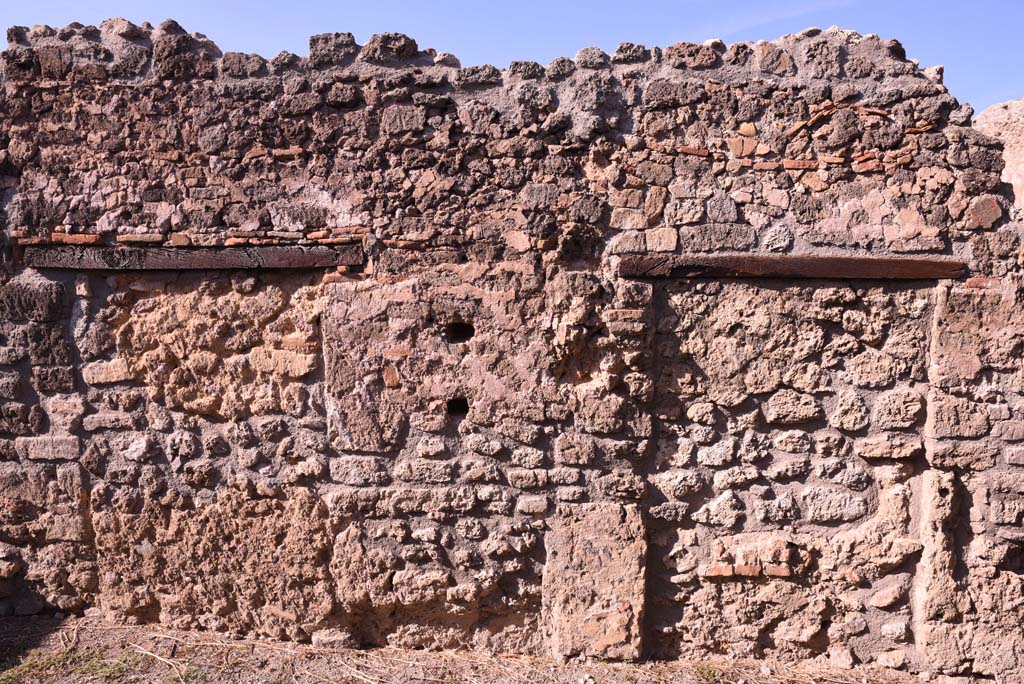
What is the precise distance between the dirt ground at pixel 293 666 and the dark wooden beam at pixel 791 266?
5.79 feet

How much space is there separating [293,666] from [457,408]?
139cm

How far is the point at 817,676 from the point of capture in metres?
3.15

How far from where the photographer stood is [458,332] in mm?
3188

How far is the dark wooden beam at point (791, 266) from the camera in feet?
9.73

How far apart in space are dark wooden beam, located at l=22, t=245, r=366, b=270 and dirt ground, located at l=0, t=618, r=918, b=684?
1.74 m

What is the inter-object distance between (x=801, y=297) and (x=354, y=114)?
6.87 ft

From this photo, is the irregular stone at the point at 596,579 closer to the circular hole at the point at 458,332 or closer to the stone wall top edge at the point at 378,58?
the circular hole at the point at 458,332

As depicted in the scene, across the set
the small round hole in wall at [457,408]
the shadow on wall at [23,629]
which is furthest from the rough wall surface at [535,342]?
the shadow on wall at [23,629]

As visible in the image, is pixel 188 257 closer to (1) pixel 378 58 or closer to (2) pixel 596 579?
(1) pixel 378 58

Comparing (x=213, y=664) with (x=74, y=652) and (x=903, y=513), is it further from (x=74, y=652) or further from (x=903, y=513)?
(x=903, y=513)

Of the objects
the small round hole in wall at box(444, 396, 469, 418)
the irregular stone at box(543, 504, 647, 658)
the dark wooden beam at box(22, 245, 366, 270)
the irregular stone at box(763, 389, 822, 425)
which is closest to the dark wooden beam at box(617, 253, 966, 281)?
the irregular stone at box(763, 389, 822, 425)

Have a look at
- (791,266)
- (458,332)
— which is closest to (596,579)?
(458,332)

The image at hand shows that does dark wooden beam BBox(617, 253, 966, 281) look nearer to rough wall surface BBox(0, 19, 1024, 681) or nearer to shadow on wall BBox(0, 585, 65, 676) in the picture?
rough wall surface BBox(0, 19, 1024, 681)

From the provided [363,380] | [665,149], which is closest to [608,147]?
[665,149]
